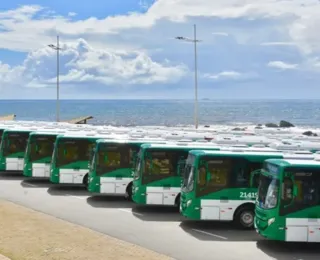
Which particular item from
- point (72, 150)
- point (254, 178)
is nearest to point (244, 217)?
point (254, 178)

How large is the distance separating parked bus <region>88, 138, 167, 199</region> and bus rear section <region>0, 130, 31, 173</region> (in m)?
9.03

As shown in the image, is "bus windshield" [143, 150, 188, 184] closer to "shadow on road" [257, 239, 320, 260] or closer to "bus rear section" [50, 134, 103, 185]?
"shadow on road" [257, 239, 320, 260]

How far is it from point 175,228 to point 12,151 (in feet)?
52.8

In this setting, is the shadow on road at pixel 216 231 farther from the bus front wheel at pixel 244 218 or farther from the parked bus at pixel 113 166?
the parked bus at pixel 113 166

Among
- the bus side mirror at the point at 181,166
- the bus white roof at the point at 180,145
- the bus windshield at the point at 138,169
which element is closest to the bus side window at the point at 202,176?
the bus side mirror at the point at 181,166

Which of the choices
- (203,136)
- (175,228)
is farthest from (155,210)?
(203,136)

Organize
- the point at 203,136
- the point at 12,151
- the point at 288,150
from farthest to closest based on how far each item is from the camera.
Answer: the point at 12,151
the point at 203,136
the point at 288,150

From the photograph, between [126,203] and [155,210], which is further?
[126,203]

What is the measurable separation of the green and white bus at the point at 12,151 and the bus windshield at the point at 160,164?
499 inches

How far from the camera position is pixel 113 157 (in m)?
25.8

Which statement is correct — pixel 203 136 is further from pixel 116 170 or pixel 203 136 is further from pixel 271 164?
pixel 271 164

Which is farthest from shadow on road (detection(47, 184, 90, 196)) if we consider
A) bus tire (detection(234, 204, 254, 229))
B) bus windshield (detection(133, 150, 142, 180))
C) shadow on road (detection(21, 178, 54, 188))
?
bus tire (detection(234, 204, 254, 229))

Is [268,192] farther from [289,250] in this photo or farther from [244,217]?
[244,217]

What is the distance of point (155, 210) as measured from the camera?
77.9 ft
